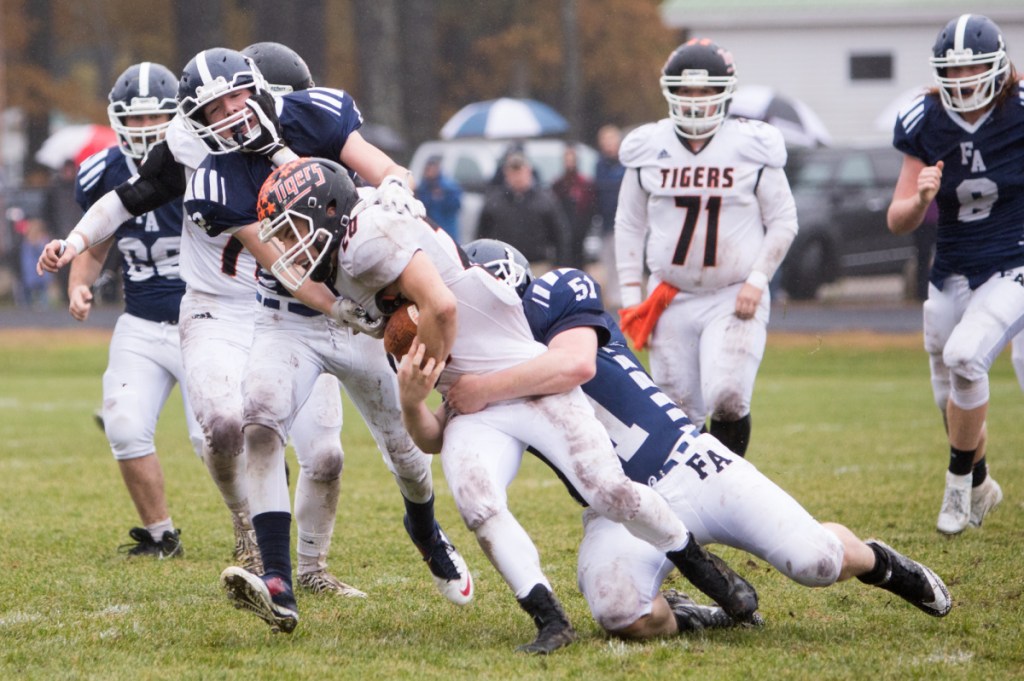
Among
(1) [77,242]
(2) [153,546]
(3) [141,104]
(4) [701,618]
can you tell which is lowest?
(2) [153,546]

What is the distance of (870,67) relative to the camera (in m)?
29.7

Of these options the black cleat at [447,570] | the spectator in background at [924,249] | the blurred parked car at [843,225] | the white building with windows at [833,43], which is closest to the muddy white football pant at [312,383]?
the black cleat at [447,570]

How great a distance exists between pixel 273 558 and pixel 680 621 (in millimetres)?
1245

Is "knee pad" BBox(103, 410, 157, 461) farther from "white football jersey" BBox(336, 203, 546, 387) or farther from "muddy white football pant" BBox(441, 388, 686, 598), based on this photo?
"muddy white football pant" BBox(441, 388, 686, 598)

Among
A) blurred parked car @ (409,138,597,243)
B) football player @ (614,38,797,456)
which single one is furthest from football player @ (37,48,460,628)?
blurred parked car @ (409,138,597,243)

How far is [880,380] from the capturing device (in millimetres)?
13078

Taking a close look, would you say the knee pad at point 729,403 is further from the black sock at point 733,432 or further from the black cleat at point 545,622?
the black cleat at point 545,622

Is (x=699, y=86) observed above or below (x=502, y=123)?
above

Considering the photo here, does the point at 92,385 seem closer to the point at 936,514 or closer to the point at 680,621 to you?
the point at 936,514

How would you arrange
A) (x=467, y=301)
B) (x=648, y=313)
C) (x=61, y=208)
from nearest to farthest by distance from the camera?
(x=467, y=301) → (x=648, y=313) → (x=61, y=208)

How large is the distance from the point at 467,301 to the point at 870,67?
89.2 ft

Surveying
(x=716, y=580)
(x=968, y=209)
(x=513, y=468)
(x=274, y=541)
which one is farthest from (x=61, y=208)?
(x=716, y=580)

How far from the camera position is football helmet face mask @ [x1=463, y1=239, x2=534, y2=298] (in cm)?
420

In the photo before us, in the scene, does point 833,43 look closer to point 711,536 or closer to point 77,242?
point 77,242
